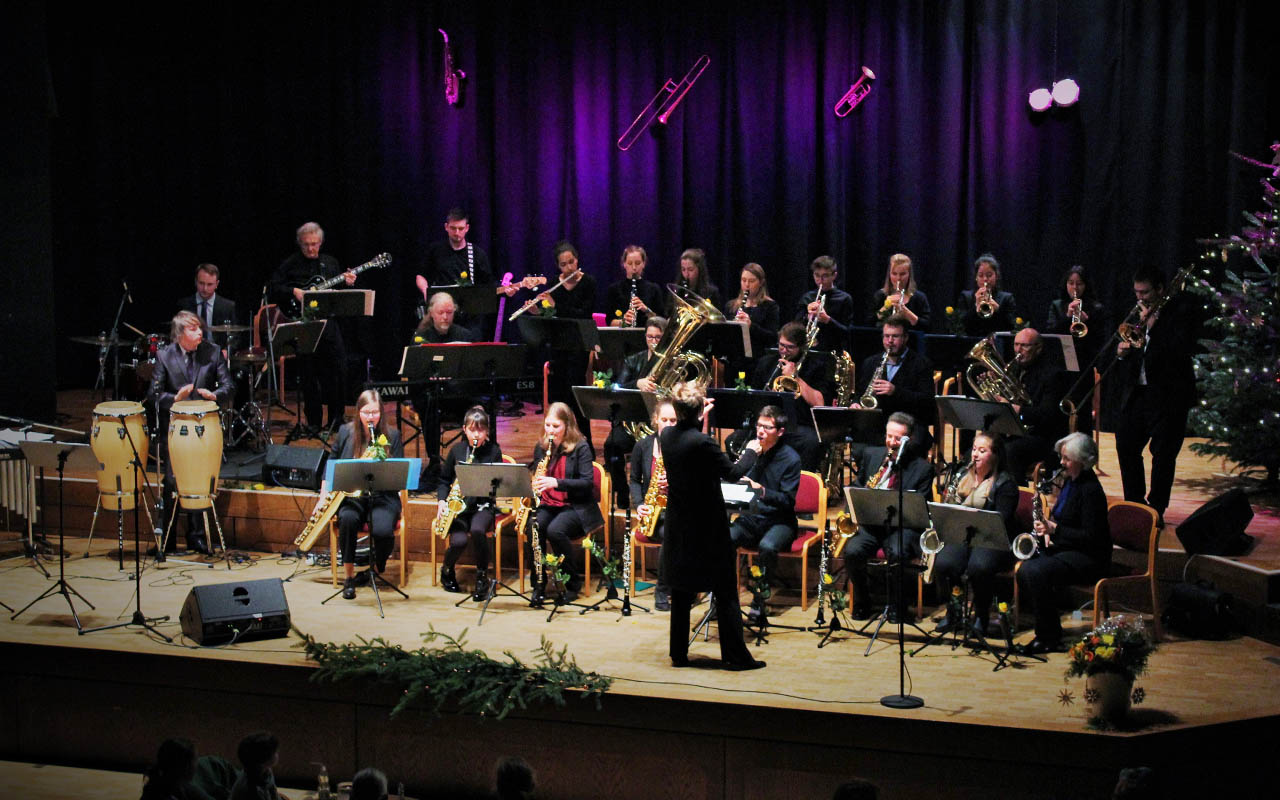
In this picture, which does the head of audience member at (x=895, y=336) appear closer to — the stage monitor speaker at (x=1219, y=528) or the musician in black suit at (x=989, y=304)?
the musician in black suit at (x=989, y=304)

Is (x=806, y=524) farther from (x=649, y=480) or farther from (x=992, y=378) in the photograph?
(x=992, y=378)

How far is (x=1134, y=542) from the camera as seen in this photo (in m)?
7.50

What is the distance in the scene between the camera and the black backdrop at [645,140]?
11.0 m

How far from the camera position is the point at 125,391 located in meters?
11.7

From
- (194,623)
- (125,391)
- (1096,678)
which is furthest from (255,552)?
(1096,678)

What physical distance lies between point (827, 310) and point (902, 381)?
1360mm

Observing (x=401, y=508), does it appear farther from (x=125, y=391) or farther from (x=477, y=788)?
(x=125, y=391)

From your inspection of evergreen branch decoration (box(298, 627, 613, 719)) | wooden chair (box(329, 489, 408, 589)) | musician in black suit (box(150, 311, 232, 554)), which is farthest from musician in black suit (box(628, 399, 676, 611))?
musician in black suit (box(150, 311, 232, 554))

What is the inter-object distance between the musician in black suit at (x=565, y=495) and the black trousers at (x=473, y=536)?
1.15ft

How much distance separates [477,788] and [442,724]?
35 centimetres

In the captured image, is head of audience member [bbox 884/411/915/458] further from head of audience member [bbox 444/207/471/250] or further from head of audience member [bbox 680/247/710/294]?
head of audience member [bbox 444/207/471/250]

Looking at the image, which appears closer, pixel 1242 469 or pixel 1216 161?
pixel 1242 469

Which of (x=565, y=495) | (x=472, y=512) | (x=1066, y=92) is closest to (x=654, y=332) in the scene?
(x=565, y=495)

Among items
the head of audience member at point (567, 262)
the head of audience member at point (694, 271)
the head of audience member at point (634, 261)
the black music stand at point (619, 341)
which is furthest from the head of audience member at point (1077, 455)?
the head of audience member at point (567, 262)
